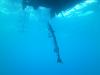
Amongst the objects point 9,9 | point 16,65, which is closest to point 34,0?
point 9,9

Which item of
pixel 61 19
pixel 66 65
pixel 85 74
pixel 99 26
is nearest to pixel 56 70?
pixel 66 65

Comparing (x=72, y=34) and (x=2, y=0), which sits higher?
(x=72, y=34)

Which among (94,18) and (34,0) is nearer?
(34,0)

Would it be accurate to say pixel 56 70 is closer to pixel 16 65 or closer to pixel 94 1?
pixel 16 65

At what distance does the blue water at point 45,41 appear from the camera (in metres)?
28.8

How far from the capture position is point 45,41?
5325 centimetres

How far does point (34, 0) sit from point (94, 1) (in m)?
8.95

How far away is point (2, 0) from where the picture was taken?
22.4 meters

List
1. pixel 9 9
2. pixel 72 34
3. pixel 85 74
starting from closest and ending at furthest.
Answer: pixel 9 9 < pixel 72 34 < pixel 85 74

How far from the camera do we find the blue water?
94.6ft

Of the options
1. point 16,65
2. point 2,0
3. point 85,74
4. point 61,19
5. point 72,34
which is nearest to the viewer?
point 2,0

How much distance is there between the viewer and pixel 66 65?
9981 centimetres

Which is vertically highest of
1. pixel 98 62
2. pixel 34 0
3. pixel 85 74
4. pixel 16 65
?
pixel 16 65

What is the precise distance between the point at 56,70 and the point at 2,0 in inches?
3447
